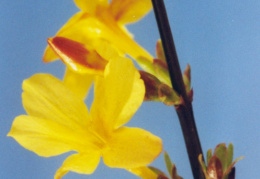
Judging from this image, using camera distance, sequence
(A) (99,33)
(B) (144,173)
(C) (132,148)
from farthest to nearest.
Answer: (A) (99,33) < (B) (144,173) < (C) (132,148)

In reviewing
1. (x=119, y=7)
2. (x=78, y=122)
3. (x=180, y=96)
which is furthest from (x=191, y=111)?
(x=119, y=7)

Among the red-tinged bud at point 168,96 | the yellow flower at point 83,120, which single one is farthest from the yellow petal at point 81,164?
the red-tinged bud at point 168,96

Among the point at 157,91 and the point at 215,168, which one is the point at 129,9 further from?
the point at 215,168

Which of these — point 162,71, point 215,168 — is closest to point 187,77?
point 162,71

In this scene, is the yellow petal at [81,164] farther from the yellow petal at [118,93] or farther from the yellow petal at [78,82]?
the yellow petal at [78,82]

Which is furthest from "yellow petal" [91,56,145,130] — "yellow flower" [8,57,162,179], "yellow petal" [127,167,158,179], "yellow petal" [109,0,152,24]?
"yellow petal" [109,0,152,24]
